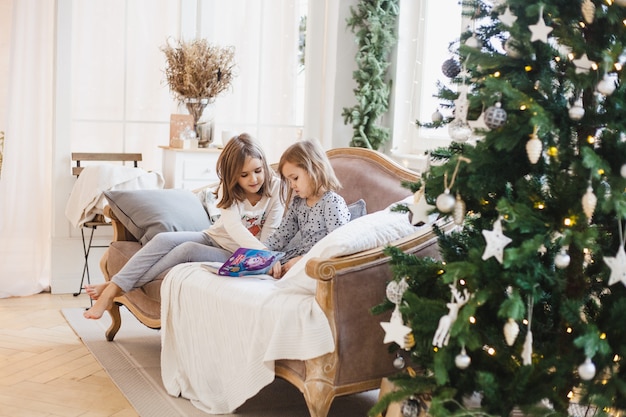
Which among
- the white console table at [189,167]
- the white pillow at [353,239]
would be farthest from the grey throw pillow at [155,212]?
the white pillow at [353,239]

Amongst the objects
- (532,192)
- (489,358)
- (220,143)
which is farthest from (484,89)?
(220,143)

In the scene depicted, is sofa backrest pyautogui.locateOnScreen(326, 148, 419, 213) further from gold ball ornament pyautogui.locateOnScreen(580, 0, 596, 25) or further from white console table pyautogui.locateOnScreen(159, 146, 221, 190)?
gold ball ornament pyautogui.locateOnScreen(580, 0, 596, 25)

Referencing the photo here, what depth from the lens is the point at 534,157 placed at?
192 cm

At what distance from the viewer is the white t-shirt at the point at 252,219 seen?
3559mm

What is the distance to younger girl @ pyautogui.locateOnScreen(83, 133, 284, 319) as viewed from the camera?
3.50m

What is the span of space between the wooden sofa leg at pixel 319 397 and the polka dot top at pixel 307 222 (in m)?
0.76

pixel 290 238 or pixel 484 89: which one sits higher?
pixel 484 89

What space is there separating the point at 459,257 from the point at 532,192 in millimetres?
278

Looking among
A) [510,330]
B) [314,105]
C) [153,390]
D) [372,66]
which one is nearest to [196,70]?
[314,105]

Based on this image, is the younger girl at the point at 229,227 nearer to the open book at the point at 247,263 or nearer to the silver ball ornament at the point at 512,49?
the open book at the point at 247,263

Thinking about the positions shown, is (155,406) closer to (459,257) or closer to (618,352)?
(459,257)

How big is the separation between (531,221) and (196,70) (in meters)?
3.23

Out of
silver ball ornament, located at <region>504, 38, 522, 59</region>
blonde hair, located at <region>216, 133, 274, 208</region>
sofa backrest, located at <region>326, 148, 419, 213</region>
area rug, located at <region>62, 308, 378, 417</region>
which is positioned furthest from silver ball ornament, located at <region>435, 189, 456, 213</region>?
blonde hair, located at <region>216, 133, 274, 208</region>

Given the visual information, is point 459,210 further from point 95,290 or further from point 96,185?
point 96,185
